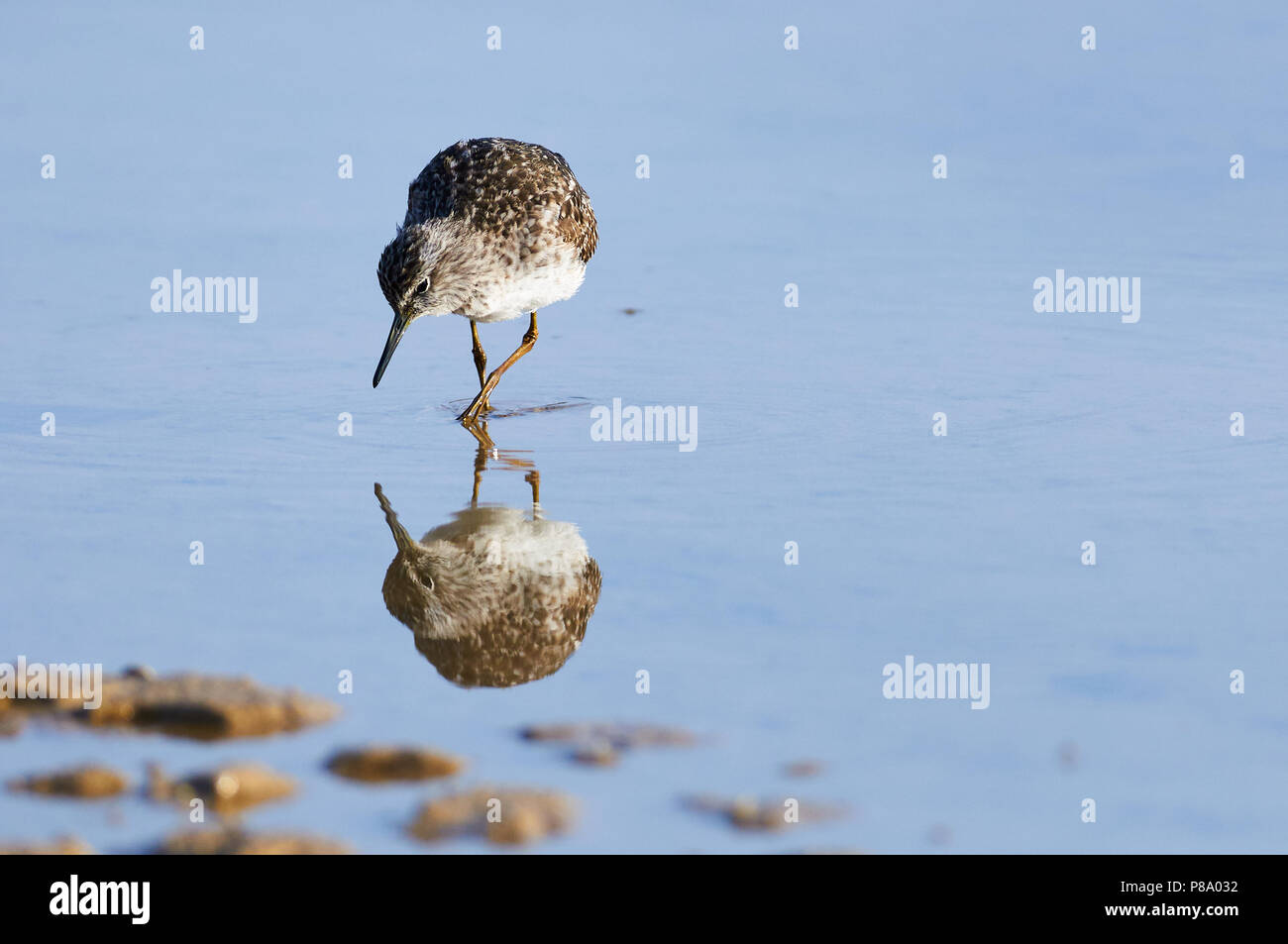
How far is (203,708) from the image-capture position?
6.09m

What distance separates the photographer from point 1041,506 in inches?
328

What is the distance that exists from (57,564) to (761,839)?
3.71 meters

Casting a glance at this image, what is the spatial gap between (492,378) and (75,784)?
195 inches

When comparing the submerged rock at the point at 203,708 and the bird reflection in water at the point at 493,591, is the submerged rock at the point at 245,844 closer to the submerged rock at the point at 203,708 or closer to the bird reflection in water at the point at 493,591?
the submerged rock at the point at 203,708

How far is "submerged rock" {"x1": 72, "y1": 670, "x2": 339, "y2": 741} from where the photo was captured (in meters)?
6.04

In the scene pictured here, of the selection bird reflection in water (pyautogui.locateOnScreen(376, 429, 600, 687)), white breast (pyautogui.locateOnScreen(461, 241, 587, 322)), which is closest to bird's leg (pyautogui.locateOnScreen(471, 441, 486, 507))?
bird reflection in water (pyautogui.locateOnScreen(376, 429, 600, 687))

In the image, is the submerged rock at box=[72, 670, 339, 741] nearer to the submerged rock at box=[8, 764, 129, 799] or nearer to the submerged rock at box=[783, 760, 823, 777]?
the submerged rock at box=[8, 764, 129, 799]

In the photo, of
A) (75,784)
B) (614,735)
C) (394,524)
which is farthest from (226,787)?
(394,524)

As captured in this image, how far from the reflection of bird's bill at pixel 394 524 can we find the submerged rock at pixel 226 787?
235 centimetres

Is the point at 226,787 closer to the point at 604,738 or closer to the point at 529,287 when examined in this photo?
the point at 604,738

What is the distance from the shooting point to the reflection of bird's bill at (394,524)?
26.2 ft

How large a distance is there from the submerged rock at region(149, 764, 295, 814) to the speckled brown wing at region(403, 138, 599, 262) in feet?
16.3

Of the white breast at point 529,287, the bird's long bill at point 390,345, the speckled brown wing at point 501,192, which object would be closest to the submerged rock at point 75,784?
the bird's long bill at point 390,345
